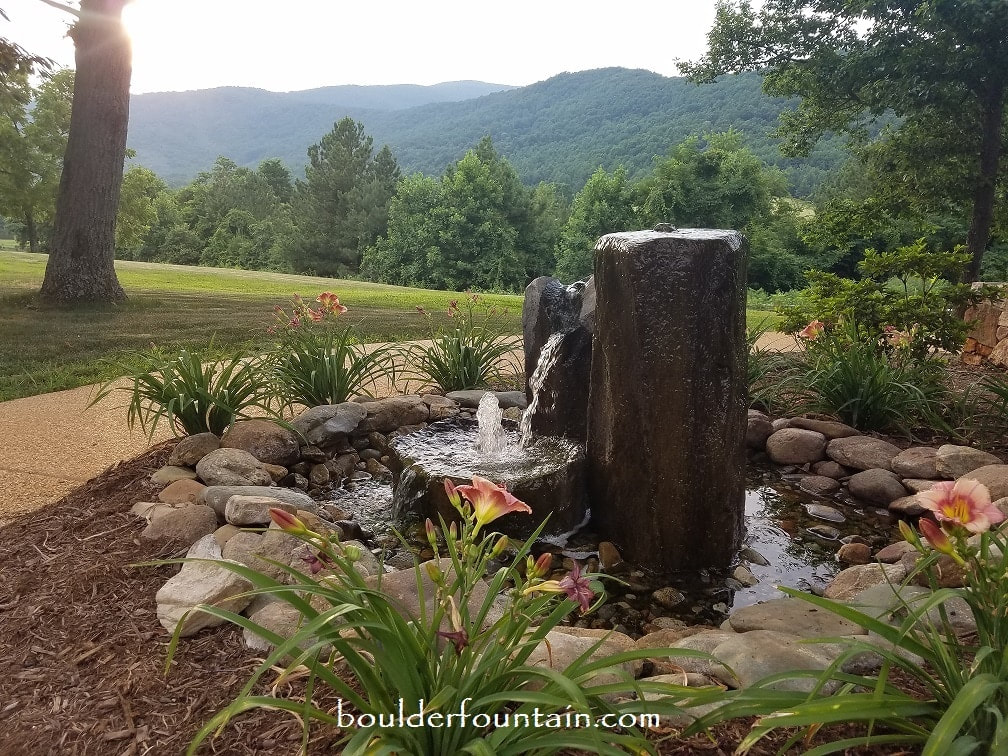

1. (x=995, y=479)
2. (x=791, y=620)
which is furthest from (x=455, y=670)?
(x=995, y=479)

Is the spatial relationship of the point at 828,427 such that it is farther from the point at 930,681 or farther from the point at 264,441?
the point at 264,441

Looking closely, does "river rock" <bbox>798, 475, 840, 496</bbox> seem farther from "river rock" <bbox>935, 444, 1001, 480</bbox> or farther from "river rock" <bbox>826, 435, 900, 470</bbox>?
"river rock" <bbox>935, 444, 1001, 480</bbox>

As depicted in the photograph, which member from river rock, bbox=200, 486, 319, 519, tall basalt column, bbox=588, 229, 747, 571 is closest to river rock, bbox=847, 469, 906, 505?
tall basalt column, bbox=588, 229, 747, 571

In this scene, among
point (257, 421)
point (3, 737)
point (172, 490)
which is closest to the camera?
point (3, 737)

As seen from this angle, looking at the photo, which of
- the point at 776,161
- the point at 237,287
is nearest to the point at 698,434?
the point at 237,287

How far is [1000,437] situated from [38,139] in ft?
30.1

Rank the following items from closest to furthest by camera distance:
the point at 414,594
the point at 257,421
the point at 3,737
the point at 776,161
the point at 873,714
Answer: the point at 873,714, the point at 3,737, the point at 414,594, the point at 257,421, the point at 776,161

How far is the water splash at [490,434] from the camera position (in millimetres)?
3160

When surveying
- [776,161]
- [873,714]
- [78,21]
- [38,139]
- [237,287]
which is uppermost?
[776,161]

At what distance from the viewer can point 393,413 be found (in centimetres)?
383

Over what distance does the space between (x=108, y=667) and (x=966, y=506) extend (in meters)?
1.76

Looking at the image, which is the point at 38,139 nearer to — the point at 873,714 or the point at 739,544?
the point at 739,544

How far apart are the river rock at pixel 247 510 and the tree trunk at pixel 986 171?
23.9 feet

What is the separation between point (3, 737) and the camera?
1324 millimetres
